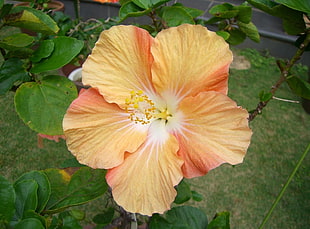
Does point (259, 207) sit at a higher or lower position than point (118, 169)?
lower

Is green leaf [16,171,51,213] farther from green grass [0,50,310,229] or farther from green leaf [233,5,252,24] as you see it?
green grass [0,50,310,229]

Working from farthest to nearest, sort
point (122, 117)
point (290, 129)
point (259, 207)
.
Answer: point (290, 129) → point (259, 207) → point (122, 117)

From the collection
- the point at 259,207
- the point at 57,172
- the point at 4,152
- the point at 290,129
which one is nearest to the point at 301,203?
the point at 259,207

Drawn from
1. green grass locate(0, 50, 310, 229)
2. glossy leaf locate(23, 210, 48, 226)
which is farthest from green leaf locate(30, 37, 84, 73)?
green grass locate(0, 50, 310, 229)

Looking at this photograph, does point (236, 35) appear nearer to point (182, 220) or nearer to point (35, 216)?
point (182, 220)

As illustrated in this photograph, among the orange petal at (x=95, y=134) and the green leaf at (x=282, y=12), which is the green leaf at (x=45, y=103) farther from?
the green leaf at (x=282, y=12)

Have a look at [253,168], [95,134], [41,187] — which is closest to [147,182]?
[95,134]

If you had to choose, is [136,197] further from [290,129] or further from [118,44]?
[290,129]
